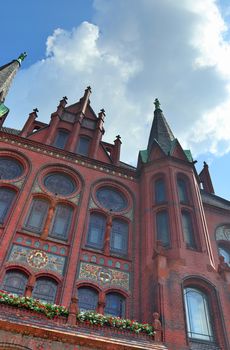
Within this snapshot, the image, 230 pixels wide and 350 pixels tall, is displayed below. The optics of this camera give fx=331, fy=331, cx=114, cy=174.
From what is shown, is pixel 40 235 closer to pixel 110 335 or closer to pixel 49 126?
pixel 110 335

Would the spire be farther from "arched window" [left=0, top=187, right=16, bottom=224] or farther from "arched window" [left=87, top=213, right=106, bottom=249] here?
"arched window" [left=0, top=187, right=16, bottom=224]

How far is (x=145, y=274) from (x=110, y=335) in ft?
13.4

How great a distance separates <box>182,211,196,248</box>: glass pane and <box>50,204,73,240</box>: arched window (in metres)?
5.96

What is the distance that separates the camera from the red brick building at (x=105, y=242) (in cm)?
1182

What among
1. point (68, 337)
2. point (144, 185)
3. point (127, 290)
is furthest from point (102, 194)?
point (68, 337)

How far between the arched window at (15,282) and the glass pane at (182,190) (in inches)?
371

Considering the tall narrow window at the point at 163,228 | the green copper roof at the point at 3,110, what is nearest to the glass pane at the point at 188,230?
the tall narrow window at the point at 163,228

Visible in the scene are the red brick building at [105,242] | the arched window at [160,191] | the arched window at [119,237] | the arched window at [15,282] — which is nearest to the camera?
the red brick building at [105,242]

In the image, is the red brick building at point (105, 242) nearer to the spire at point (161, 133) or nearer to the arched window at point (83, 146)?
the arched window at point (83, 146)

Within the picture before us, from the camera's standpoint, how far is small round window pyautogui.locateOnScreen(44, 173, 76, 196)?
1842 cm

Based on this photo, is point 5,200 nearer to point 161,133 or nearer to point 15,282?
point 15,282

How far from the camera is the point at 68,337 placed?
10477 mm

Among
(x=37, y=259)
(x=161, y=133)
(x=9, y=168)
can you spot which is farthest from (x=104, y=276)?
(x=161, y=133)

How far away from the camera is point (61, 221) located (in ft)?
55.6
